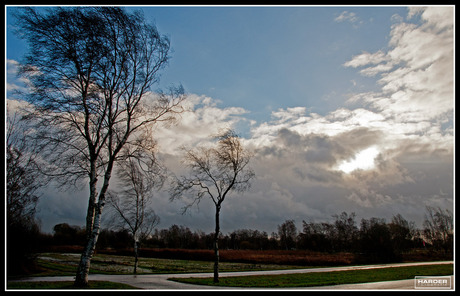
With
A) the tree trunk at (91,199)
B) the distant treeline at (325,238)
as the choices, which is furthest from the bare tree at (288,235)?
the tree trunk at (91,199)

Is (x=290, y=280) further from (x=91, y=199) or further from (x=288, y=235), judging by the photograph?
(x=288, y=235)

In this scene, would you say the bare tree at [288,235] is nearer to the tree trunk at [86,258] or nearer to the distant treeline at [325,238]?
the distant treeline at [325,238]

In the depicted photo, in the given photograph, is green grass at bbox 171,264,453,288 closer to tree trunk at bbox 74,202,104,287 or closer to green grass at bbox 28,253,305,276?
tree trunk at bbox 74,202,104,287

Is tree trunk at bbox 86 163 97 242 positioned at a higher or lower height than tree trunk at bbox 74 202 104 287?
higher

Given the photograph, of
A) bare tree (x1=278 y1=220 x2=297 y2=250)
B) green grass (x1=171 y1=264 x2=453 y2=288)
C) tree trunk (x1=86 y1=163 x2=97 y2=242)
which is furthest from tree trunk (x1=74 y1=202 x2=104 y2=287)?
bare tree (x1=278 y1=220 x2=297 y2=250)

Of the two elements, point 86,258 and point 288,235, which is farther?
point 288,235

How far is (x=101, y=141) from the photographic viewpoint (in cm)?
1702

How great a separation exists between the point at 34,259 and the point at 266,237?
12781 centimetres

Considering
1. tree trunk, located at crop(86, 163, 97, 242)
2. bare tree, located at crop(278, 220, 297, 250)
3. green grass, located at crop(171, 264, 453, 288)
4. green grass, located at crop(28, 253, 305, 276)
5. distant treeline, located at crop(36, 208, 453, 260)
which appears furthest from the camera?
bare tree, located at crop(278, 220, 297, 250)

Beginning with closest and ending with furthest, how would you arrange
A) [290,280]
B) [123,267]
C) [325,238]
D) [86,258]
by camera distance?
[86,258], [290,280], [123,267], [325,238]

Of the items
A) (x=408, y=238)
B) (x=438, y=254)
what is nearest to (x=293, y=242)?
(x=408, y=238)

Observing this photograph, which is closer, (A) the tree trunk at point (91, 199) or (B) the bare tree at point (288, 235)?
(A) the tree trunk at point (91, 199)

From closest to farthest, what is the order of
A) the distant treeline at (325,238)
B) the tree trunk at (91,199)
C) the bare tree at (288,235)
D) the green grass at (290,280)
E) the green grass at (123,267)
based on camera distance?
1. the tree trunk at (91,199)
2. the green grass at (290,280)
3. the green grass at (123,267)
4. the distant treeline at (325,238)
5. the bare tree at (288,235)

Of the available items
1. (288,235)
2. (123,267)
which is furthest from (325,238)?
(123,267)
